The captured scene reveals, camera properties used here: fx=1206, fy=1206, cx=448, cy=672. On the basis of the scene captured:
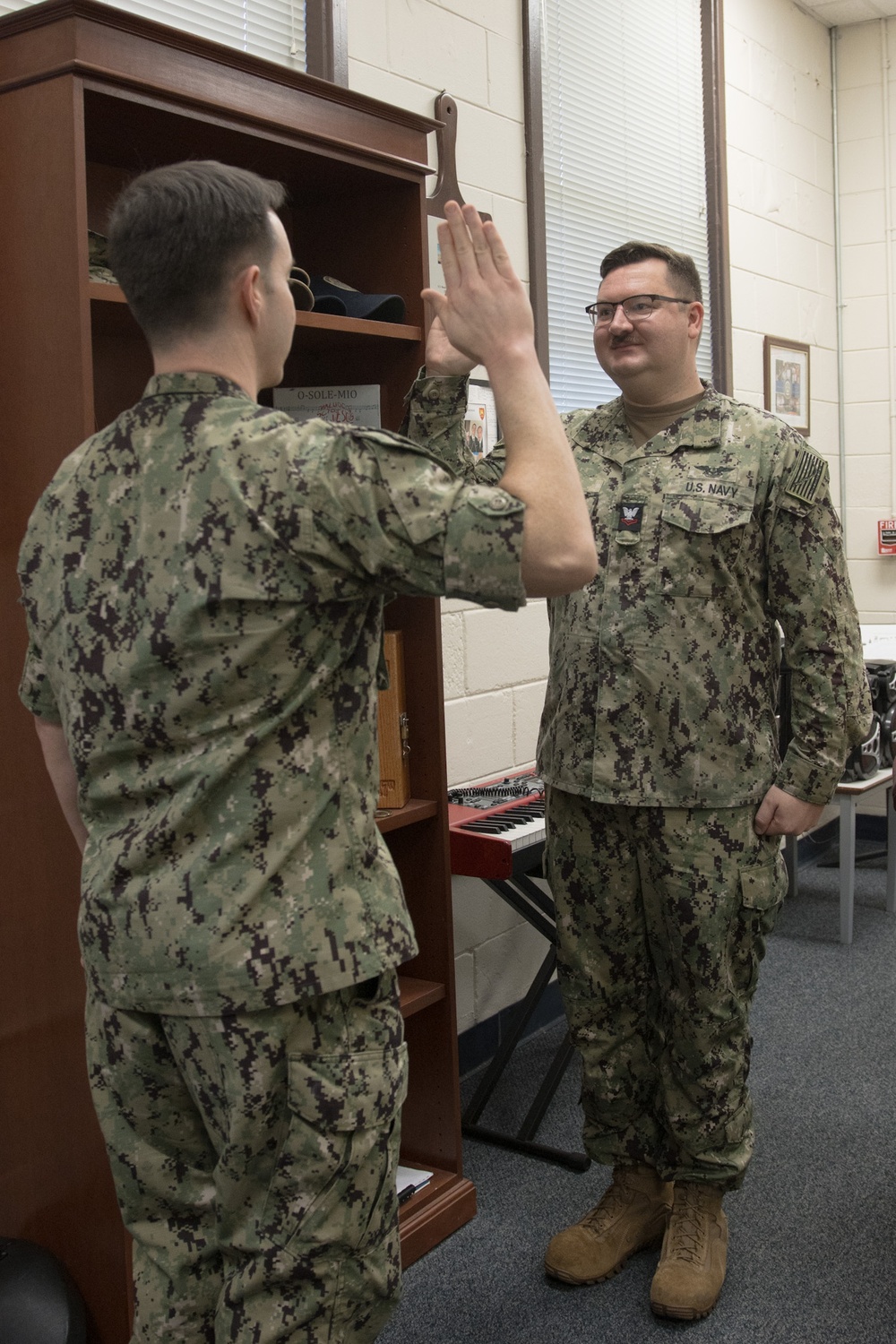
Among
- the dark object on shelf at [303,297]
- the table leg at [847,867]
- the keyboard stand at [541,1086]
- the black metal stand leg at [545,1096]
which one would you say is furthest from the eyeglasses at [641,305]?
the table leg at [847,867]

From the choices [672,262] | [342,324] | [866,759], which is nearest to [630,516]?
[672,262]

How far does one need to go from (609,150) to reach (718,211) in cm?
67

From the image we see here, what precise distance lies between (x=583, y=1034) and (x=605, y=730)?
563mm

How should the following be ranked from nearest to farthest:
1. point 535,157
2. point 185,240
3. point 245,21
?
point 185,240, point 245,21, point 535,157

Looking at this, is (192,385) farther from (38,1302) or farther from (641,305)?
(38,1302)

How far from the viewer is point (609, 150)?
3684 mm

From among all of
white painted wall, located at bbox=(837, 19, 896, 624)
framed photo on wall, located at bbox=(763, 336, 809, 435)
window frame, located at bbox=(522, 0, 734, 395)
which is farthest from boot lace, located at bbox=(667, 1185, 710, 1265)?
white painted wall, located at bbox=(837, 19, 896, 624)

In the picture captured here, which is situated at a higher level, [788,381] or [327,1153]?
[788,381]

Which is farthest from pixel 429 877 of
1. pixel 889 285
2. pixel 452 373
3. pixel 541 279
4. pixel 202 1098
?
pixel 889 285

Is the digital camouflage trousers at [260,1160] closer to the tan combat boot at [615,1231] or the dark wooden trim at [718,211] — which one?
the tan combat boot at [615,1231]

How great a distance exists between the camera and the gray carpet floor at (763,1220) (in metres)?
2.00

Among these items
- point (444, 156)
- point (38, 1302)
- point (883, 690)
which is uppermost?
point (444, 156)

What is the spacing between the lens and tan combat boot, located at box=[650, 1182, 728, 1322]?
6.57 ft

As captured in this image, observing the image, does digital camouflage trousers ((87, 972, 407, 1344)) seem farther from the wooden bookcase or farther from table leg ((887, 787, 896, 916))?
table leg ((887, 787, 896, 916))
